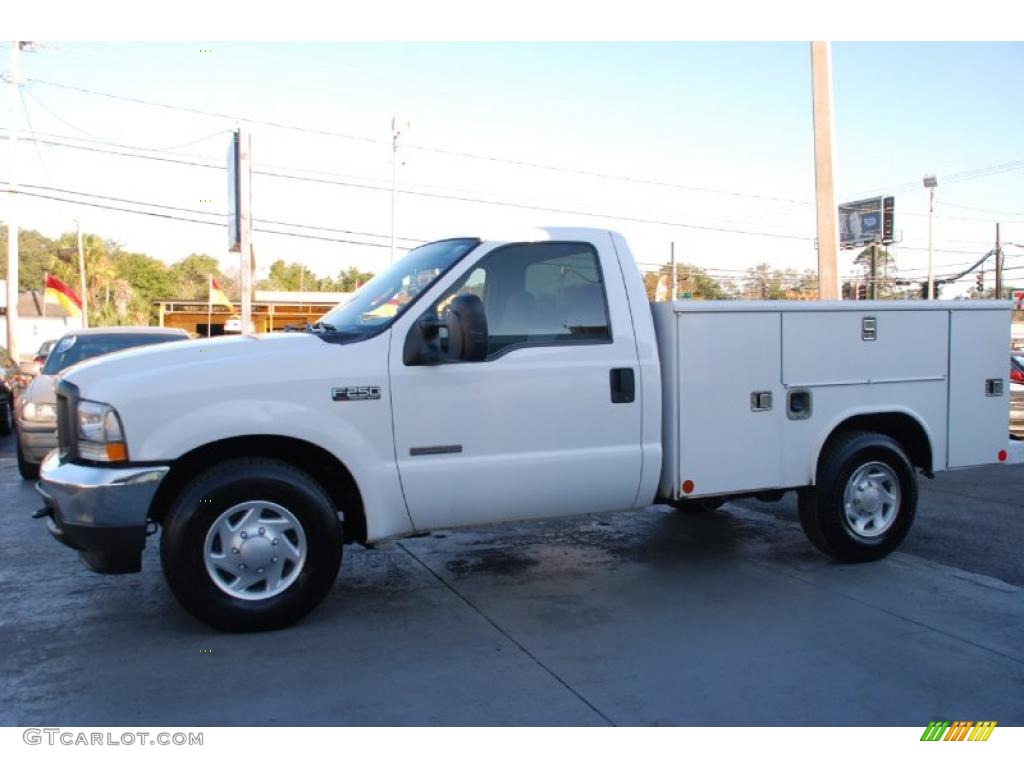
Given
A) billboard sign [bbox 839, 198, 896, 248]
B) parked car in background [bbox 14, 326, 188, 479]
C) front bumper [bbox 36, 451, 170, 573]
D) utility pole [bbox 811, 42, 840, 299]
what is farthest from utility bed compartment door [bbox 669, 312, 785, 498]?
billboard sign [bbox 839, 198, 896, 248]

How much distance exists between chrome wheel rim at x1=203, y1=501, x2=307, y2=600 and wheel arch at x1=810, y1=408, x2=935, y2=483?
3326mm

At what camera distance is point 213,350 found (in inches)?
180

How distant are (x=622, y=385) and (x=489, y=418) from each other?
832 millimetres

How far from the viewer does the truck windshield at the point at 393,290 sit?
4902 mm

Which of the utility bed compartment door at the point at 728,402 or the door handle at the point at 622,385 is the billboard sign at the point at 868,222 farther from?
the door handle at the point at 622,385

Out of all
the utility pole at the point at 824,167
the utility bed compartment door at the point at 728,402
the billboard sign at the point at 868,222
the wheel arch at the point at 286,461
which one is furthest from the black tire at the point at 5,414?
the billboard sign at the point at 868,222

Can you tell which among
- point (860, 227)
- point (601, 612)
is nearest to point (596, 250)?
point (601, 612)

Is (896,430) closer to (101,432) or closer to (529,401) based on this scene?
(529,401)

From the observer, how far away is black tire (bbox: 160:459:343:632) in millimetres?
4348

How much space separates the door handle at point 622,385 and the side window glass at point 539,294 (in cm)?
21

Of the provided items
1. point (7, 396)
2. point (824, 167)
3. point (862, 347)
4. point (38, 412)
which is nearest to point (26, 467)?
point (38, 412)

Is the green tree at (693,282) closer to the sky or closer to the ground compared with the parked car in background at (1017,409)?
closer to the sky

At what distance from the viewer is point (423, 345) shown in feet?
15.4
